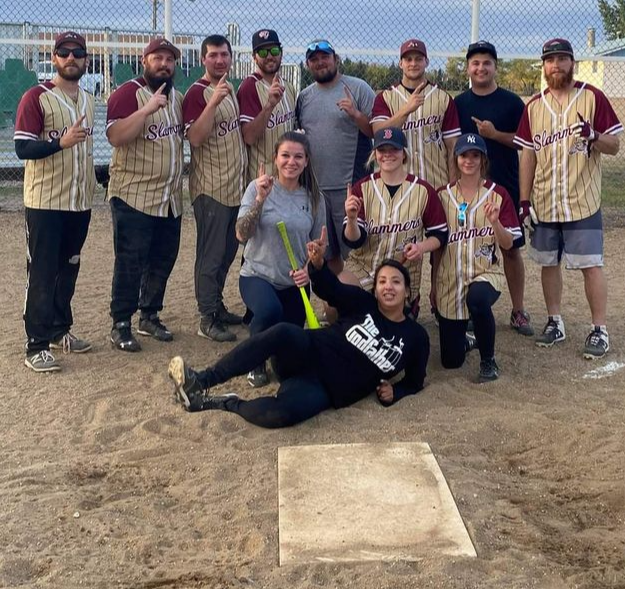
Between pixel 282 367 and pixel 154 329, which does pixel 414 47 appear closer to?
pixel 282 367

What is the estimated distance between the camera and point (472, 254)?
5645 millimetres

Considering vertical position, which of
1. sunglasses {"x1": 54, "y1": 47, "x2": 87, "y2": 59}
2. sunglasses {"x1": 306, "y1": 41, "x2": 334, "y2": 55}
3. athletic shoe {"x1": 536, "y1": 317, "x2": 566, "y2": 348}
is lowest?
athletic shoe {"x1": 536, "y1": 317, "x2": 566, "y2": 348}

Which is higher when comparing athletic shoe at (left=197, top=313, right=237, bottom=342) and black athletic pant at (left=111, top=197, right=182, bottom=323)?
black athletic pant at (left=111, top=197, right=182, bottom=323)

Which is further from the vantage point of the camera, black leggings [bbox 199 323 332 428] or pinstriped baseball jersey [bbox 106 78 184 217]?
pinstriped baseball jersey [bbox 106 78 184 217]

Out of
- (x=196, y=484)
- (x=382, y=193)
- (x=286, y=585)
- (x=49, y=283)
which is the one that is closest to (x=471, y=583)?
(x=286, y=585)

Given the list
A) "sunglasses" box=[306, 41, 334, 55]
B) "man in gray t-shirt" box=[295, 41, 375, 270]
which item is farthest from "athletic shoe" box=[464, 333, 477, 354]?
"sunglasses" box=[306, 41, 334, 55]

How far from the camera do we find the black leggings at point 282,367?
4.69m

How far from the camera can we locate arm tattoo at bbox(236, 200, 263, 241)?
5367 millimetres

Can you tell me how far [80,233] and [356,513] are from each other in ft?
9.84

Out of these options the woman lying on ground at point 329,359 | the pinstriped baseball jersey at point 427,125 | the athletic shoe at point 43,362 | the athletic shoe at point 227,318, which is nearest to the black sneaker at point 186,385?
the woman lying on ground at point 329,359

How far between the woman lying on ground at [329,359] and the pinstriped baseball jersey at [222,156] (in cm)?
121

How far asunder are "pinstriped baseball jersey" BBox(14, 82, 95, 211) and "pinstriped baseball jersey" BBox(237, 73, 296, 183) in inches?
42.1

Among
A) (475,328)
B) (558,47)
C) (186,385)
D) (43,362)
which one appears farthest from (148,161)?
(558,47)

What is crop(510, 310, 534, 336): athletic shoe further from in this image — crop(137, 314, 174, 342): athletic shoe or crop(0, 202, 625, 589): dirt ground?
crop(137, 314, 174, 342): athletic shoe
